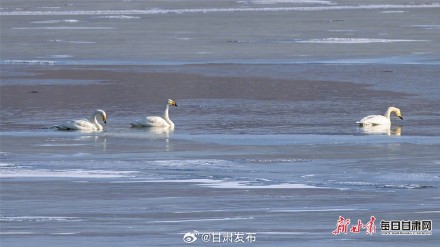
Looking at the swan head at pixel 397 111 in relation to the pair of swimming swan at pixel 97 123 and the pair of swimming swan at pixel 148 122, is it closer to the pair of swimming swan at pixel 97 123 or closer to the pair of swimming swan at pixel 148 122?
the pair of swimming swan at pixel 148 122

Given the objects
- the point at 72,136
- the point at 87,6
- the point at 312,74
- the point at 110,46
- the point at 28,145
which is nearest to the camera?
the point at 28,145

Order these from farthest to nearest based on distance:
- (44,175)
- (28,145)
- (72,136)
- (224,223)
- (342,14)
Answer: (342,14), (72,136), (28,145), (44,175), (224,223)

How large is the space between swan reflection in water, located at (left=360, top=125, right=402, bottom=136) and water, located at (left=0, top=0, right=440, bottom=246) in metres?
0.03

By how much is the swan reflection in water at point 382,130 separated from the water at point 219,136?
28 mm

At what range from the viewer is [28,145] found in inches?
593

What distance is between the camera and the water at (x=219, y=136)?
9.74 metres

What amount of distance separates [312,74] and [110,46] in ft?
28.2

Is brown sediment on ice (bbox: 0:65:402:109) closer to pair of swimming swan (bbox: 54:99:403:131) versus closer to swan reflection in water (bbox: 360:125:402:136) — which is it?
pair of swimming swan (bbox: 54:99:403:131)

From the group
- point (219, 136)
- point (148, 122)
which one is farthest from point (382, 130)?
point (148, 122)

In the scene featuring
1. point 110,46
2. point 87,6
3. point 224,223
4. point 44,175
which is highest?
point 87,6

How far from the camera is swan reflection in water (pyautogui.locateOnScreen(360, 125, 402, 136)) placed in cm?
1623

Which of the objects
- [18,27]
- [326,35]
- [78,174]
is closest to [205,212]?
[78,174]

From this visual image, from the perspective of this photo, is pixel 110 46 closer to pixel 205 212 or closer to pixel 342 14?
pixel 342 14

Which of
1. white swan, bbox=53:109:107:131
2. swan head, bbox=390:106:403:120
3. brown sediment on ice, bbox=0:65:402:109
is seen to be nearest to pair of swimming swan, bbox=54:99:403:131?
white swan, bbox=53:109:107:131
